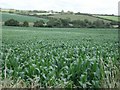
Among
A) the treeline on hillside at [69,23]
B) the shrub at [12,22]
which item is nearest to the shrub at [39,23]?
the treeline on hillside at [69,23]

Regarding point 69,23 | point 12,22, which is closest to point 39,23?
point 69,23

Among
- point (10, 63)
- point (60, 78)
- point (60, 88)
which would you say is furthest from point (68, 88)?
point (10, 63)

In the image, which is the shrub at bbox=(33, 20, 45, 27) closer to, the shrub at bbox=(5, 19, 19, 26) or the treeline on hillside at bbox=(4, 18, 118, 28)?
the treeline on hillside at bbox=(4, 18, 118, 28)

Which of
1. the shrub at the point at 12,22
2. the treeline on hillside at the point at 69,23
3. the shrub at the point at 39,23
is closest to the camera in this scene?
the treeline on hillside at the point at 69,23

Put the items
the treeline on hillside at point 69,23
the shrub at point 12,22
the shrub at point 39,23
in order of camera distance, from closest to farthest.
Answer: the treeline on hillside at point 69,23
the shrub at point 39,23
the shrub at point 12,22

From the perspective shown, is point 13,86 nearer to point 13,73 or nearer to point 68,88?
point 68,88

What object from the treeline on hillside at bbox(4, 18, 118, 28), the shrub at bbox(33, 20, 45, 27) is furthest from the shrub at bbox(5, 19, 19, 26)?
the shrub at bbox(33, 20, 45, 27)

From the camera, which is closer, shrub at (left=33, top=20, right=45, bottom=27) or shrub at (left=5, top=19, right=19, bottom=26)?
shrub at (left=33, top=20, right=45, bottom=27)

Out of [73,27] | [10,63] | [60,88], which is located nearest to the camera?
[60,88]

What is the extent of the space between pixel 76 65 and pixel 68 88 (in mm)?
1393

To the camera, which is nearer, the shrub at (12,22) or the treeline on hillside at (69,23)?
the treeline on hillside at (69,23)

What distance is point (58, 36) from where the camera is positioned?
49.8 ft

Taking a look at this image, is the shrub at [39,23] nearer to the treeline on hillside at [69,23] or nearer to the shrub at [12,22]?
the treeline on hillside at [69,23]

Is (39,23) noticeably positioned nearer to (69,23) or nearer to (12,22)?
(69,23)
